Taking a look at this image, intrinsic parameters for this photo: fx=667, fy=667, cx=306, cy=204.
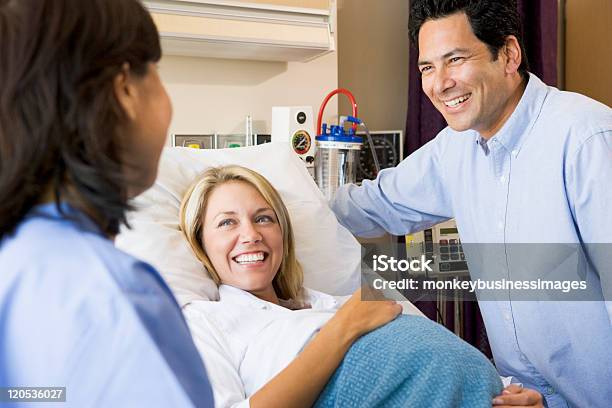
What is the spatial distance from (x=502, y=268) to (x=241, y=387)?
2.29ft

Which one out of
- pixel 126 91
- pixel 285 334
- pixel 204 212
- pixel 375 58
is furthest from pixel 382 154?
pixel 126 91

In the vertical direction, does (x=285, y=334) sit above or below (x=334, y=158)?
below

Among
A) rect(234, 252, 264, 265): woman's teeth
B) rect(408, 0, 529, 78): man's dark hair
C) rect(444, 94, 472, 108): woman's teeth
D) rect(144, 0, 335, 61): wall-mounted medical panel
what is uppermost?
rect(144, 0, 335, 61): wall-mounted medical panel

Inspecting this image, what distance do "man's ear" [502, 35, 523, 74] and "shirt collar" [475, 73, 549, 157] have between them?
0.26 feet

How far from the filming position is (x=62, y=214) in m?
0.58

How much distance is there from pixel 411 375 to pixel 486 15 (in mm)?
867

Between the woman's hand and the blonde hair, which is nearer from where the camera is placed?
the woman's hand

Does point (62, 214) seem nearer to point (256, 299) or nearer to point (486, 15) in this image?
point (256, 299)

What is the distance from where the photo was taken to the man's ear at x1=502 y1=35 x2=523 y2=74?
5.11 ft

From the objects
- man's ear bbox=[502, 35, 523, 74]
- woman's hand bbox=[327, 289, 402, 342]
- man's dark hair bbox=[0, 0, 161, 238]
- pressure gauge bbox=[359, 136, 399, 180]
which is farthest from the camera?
pressure gauge bbox=[359, 136, 399, 180]

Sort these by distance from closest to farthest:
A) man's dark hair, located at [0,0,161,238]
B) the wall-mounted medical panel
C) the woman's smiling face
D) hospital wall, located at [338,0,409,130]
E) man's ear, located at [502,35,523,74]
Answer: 1. man's dark hair, located at [0,0,161,238]
2. the woman's smiling face
3. man's ear, located at [502,35,523,74]
4. the wall-mounted medical panel
5. hospital wall, located at [338,0,409,130]

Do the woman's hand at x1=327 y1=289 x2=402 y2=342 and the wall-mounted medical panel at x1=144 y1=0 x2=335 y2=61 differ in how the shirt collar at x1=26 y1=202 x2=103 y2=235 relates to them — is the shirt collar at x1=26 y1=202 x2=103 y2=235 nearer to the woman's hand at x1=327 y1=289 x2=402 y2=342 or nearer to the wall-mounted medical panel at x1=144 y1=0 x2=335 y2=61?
the woman's hand at x1=327 y1=289 x2=402 y2=342

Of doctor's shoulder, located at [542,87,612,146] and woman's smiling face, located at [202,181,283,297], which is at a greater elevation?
doctor's shoulder, located at [542,87,612,146]

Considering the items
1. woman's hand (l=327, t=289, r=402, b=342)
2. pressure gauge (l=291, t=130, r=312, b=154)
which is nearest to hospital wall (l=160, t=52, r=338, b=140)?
pressure gauge (l=291, t=130, r=312, b=154)
